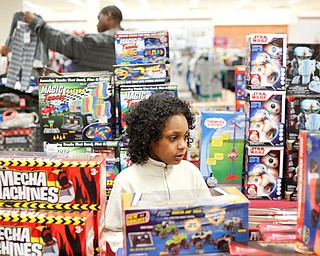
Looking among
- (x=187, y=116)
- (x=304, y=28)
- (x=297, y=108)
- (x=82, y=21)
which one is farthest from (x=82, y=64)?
(x=304, y=28)

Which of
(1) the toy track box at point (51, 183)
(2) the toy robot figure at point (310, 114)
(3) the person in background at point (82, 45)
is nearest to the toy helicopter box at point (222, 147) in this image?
(2) the toy robot figure at point (310, 114)

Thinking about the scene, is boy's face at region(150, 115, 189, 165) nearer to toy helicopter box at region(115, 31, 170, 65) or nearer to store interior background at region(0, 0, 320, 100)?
toy helicopter box at region(115, 31, 170, 65)

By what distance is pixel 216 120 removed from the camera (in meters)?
3.71

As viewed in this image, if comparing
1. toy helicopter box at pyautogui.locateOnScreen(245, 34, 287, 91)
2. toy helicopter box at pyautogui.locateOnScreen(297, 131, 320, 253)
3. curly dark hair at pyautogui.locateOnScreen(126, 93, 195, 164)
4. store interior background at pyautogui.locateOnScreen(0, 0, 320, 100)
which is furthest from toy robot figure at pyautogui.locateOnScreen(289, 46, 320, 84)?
store interior background at pyautogui.locateOnScreen(0, 0, 320, 100)

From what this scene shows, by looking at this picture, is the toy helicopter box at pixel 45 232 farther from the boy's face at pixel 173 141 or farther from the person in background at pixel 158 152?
the boy's face at pixel 173 141

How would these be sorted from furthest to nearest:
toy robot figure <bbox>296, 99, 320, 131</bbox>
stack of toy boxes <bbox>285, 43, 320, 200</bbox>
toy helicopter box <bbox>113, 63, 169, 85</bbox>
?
stack of toy boxes <bbox>285, 43, 320, 200</bbox> < toy robot figure <bbox>296, 99, 320, 131</bbox> < toy helicopter box <bbox>113, 63, 169, 85</bbox>

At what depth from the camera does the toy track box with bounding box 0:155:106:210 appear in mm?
1497

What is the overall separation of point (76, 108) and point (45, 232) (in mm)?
1723

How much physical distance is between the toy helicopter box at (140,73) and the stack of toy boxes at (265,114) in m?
0.74

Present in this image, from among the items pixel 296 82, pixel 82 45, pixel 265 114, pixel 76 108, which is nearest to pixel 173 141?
pixel 76 108

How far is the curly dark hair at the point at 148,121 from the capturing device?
202 centimetres

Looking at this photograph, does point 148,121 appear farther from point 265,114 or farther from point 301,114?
point 301,114

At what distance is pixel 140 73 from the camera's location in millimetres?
3322

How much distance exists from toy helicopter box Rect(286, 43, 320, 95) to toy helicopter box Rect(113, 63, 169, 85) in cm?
106
